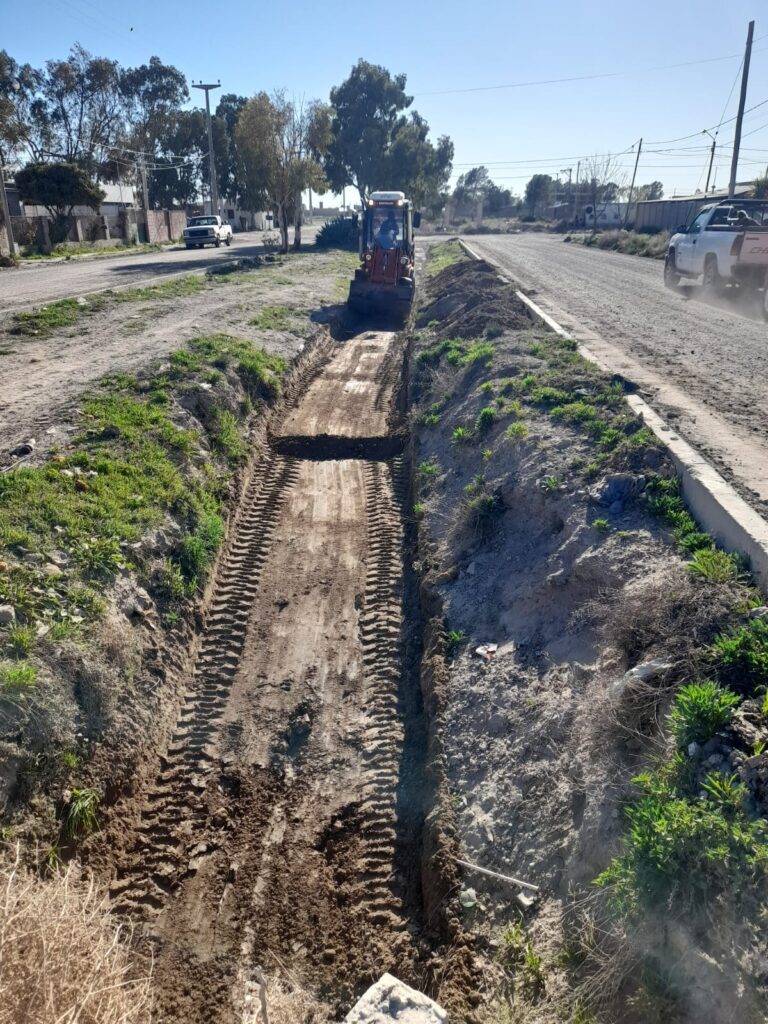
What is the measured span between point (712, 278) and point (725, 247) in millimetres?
1198

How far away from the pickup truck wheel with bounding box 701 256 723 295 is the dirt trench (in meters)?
12.7

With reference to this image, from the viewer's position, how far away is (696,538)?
227 inches

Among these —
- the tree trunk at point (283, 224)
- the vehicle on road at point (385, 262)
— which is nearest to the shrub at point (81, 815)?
the vehicle on road at point (385, 262)

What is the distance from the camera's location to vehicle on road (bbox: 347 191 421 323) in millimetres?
21016

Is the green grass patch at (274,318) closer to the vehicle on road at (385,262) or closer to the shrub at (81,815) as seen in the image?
the vehicle on road at (385,262)

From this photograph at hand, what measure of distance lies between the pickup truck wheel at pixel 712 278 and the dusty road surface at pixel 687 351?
0.43 meters

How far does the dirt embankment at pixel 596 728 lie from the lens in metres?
3.45

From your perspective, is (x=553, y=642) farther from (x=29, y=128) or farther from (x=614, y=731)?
(x=29, y=128)

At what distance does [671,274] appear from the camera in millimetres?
20719

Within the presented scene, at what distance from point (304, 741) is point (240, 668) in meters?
1.17

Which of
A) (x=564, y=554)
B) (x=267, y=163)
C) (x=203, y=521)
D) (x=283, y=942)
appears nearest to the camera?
(x=283, y=942)

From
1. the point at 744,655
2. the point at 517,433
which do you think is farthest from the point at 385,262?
the point at 744,655

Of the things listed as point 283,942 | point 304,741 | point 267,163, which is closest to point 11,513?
point 304,741

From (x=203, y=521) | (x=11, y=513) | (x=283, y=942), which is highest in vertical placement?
(x=11, y=513)
